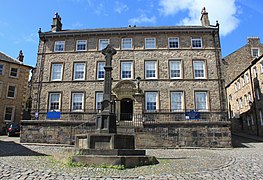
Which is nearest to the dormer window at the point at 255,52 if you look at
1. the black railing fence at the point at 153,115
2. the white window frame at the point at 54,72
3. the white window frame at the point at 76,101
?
the black railing fence at the point at 153,115

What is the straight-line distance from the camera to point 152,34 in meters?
22.0

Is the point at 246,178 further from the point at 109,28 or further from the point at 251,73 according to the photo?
the point at 251,73

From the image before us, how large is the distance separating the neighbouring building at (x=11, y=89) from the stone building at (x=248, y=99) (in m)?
30.0

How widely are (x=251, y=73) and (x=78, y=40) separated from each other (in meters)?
21.2

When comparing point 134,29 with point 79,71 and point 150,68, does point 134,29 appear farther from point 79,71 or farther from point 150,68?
point 79,71

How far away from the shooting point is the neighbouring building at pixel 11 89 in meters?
26.7

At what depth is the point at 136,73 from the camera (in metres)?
21.0

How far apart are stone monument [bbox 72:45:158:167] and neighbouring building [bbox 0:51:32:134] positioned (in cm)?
2256

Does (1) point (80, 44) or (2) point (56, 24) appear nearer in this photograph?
(1) point (80, 44)

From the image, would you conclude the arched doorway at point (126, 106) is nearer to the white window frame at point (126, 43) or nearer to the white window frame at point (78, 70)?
the white window frame at point (78, 70)

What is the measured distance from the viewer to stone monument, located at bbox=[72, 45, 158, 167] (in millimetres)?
7211

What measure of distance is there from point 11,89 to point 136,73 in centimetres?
1870

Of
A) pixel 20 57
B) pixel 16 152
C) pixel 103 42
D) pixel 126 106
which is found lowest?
pixel 16 152

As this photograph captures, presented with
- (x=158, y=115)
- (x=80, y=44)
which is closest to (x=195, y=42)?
(x=158, y=115)
